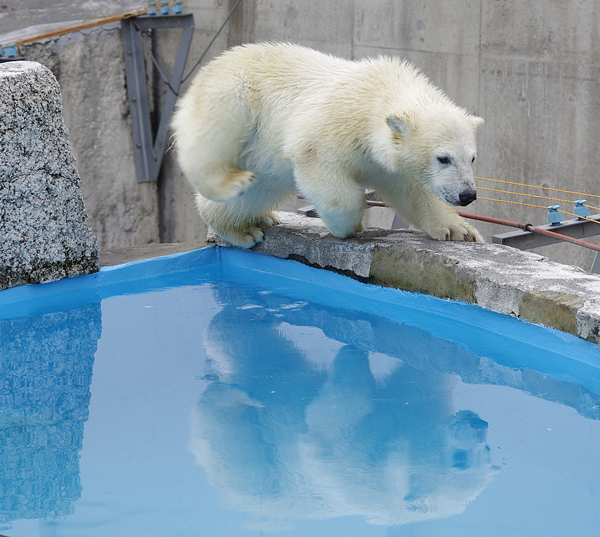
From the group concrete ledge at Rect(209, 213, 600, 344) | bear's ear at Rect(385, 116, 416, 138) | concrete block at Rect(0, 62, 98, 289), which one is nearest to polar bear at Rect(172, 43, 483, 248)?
bear's ear at Rect(385, 116, 416, 138)

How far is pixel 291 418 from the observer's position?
2070 millimetres

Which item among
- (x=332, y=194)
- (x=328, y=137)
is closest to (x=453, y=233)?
(x=332, y=194)

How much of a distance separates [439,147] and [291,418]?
3.42 ft

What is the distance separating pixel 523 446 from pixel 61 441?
3.97ft

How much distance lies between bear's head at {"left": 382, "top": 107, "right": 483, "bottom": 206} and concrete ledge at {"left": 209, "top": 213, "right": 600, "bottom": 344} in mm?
329

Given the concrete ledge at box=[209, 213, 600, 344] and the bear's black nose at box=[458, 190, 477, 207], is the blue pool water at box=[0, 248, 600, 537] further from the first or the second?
the bear's black nose at box=[458, 190, 477, 207]

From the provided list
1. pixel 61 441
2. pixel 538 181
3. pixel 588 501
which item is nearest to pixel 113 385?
pixel 61 441

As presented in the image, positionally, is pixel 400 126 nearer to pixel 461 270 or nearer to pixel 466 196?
pixel 466 196

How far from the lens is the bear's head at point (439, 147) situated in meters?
2.47

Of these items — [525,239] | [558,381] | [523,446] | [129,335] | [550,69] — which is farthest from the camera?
[550,69]

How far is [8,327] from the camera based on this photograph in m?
2.86

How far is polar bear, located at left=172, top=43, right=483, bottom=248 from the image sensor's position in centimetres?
252

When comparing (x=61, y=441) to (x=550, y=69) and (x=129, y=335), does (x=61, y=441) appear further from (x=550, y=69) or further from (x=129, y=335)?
(x=550, y=69)

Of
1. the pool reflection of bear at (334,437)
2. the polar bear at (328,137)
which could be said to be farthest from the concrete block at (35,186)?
the pool reflection of bear at (334,437)
